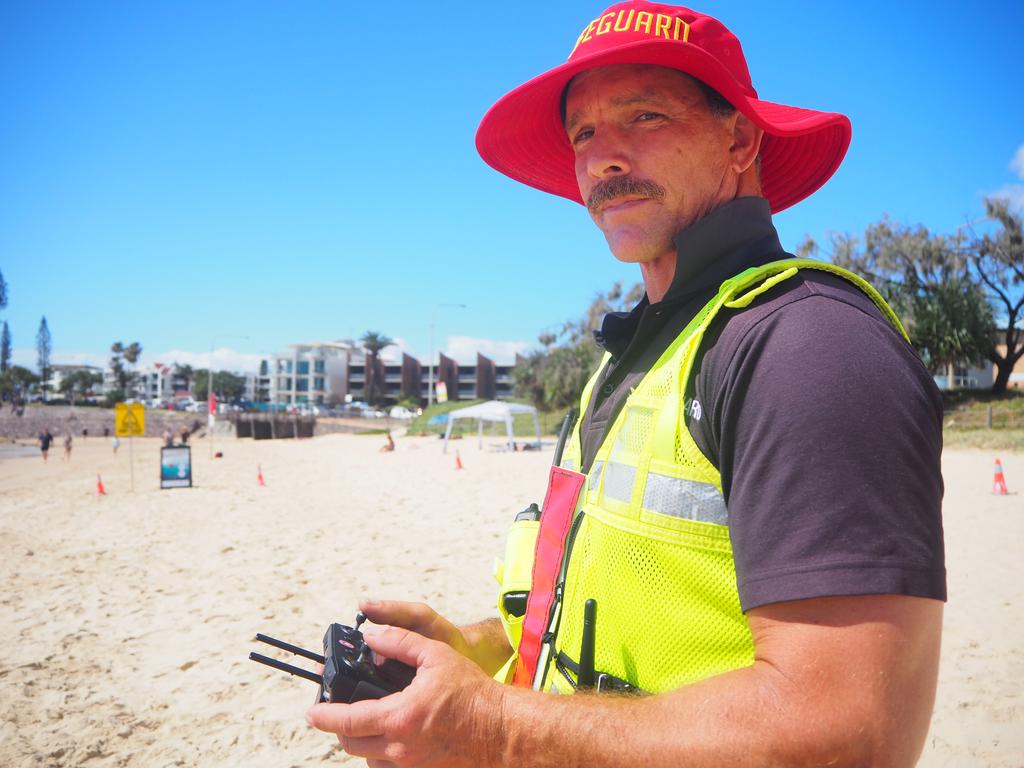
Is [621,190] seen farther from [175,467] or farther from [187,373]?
[187,373]

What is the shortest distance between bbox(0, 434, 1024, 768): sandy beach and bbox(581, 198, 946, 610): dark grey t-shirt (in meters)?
0.41

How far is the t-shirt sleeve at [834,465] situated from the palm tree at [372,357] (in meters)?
113

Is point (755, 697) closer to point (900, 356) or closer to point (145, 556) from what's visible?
point (900, 356)

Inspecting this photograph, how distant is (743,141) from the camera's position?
1690mm

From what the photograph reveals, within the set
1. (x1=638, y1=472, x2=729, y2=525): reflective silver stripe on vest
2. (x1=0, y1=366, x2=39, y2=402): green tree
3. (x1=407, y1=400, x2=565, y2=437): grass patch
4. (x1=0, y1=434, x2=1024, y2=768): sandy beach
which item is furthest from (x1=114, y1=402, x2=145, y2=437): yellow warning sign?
(x1=0, y1=366, x2=39, y2=402): green tree

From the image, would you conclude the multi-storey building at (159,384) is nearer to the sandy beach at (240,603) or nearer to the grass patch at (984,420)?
the grass patch at (984,420)

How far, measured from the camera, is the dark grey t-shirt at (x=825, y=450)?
3.02ft

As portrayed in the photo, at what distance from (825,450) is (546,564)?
0.90m

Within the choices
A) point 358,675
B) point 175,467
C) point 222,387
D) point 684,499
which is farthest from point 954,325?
point 222,387

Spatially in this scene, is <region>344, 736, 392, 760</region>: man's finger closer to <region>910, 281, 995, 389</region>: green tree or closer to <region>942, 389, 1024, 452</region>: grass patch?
<region>942, 389, 1024, 452</region>: grass patch

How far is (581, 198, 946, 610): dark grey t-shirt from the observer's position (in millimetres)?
921

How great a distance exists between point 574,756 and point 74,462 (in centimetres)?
3734

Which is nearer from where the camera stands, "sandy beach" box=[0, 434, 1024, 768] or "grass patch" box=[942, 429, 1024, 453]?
"sandy beach" box=[0, 434, 1024, 768]

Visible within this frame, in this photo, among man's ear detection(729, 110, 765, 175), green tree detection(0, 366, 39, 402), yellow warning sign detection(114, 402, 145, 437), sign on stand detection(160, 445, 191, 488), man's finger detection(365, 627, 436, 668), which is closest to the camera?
man's finger detection(365, 627, 436, 668)
